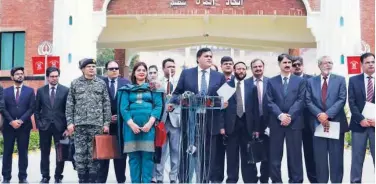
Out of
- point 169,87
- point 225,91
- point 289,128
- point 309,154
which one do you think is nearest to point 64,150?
point 169,87

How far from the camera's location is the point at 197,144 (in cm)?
604

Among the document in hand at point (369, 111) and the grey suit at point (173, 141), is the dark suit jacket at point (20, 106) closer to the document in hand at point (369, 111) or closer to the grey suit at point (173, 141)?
the grey suit at point (173, 141)

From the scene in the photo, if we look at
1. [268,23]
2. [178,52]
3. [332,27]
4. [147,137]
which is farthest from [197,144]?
[178,52]

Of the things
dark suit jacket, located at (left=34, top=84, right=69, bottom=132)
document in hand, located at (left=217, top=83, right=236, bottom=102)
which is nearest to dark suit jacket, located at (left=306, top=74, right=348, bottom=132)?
document in hand, located at (left=217, top=83, right=236, bottom=102)

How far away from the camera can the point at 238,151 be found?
6.74 m

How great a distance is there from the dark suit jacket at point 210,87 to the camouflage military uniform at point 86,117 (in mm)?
886

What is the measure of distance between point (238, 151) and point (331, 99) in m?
1.29

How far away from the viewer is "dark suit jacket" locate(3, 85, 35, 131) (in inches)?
279

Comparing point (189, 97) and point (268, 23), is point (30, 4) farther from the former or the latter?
point (189, 97)

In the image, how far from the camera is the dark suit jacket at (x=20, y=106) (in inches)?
279

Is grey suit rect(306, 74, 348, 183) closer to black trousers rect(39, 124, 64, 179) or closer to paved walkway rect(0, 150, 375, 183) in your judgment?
paved walkway rect(0, 150, 375, 183)

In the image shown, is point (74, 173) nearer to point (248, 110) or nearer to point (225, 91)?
point (248, 110)

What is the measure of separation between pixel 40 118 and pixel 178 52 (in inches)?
1498

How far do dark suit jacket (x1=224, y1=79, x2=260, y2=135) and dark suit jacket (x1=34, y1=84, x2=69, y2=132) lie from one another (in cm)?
209
